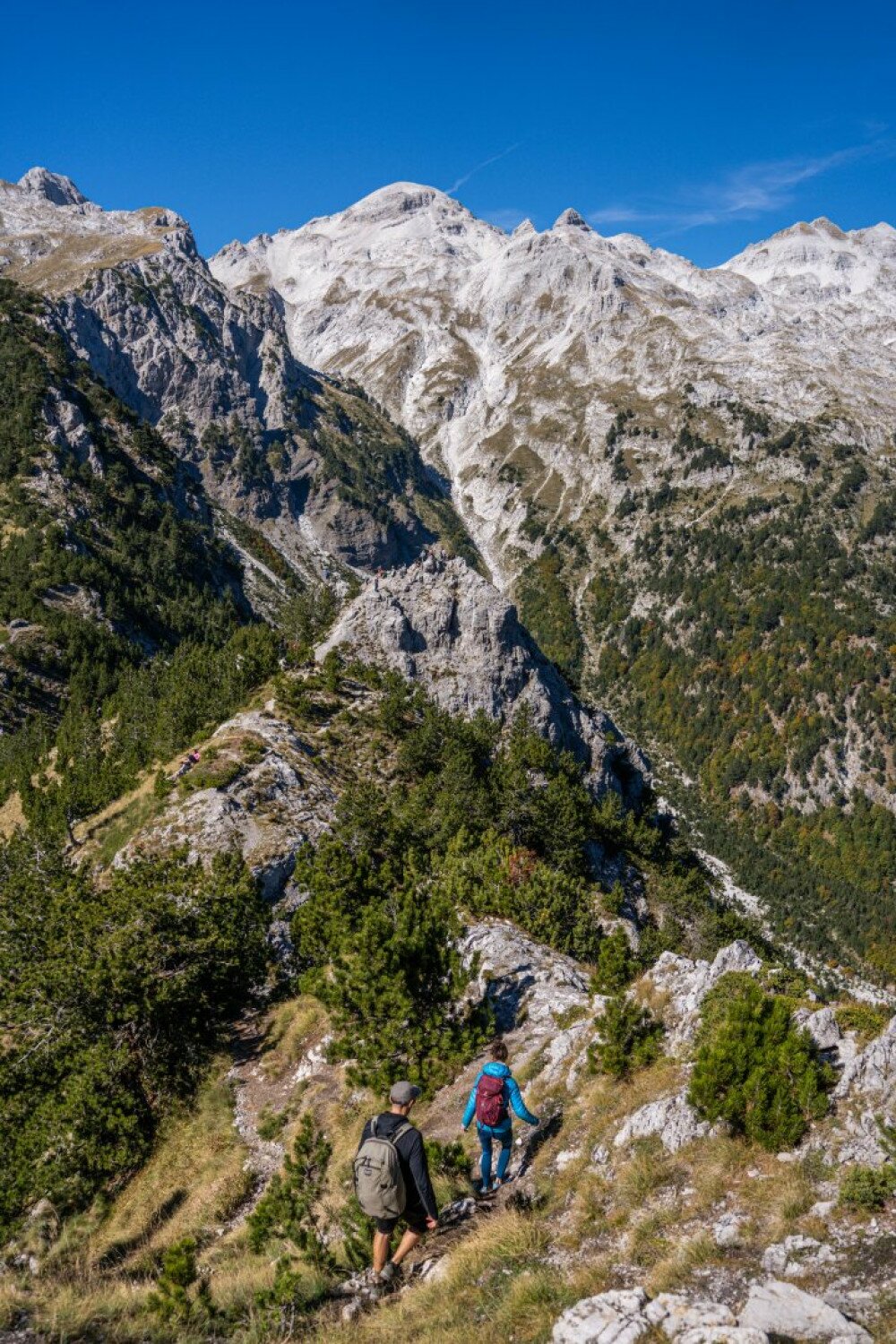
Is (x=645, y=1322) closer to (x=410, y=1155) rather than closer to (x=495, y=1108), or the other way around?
(x=410, y=1155)

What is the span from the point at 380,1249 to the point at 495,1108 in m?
3.41

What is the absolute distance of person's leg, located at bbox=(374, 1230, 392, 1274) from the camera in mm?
12508

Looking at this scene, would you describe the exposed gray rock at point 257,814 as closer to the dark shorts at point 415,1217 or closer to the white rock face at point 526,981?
the white rock face at point 526,981

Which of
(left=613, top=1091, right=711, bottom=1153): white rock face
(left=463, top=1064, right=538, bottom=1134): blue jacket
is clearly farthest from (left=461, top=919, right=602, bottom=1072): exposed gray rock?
(left=463, top=1064, right=538, bottom=1134): blue jacket

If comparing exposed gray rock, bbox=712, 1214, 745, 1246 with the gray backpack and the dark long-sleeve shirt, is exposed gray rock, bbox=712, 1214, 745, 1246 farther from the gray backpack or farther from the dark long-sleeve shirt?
the gray backpack

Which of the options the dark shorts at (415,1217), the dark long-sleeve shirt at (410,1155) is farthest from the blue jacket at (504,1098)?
the dark long-sleeve shirt at (410,1155)

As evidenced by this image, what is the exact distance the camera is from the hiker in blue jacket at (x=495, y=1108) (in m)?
15.1

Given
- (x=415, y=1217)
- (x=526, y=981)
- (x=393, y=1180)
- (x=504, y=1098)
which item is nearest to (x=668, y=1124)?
(x=504, y=1098)

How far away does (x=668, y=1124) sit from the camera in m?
15.2

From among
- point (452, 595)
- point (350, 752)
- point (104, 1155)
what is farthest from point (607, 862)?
point (104, 1155)

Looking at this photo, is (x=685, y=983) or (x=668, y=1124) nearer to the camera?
(x=668, y=1124)

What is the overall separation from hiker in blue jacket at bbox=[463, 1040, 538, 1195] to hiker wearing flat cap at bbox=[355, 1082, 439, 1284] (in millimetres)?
2284

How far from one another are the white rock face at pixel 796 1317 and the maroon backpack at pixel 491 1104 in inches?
246

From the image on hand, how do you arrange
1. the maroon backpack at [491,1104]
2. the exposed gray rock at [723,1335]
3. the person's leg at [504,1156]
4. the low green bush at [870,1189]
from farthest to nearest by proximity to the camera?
the person's leg at [504,1156], the maroon backpack at [491,1104], the low green bush at [870,1189], the exposed gray rock at [723,1335]
